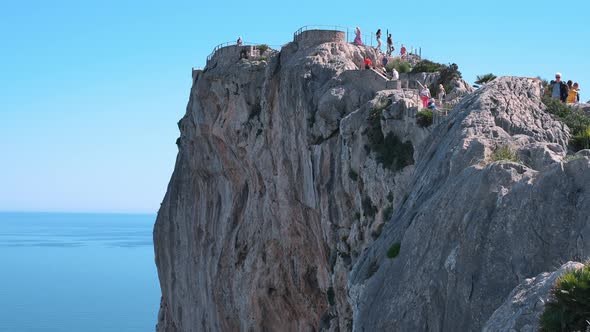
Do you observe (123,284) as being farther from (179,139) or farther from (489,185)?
(489,185)

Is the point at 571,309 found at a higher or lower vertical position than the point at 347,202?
lower

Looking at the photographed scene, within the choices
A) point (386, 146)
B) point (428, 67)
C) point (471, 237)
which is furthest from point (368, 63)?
point (471, 237)

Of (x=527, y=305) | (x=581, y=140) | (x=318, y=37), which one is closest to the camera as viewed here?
(x=527, y=305)

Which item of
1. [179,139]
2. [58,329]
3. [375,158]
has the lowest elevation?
[58,329]

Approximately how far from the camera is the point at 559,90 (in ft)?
70.9

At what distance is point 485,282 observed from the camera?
12.0 meters

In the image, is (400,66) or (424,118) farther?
(400,66)

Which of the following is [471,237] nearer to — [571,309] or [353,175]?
[571,309]

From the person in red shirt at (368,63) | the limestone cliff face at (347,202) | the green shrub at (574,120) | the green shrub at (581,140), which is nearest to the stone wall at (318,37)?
the limestone cliff face at (347,202)

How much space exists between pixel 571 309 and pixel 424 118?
55.4ft

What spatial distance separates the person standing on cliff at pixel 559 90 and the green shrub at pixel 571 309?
12.6m

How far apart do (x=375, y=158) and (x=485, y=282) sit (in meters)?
16.0

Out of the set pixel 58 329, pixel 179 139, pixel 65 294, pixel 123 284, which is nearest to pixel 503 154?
pixel 179 139

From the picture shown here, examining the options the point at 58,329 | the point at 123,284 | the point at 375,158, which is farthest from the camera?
the point at 123,284
